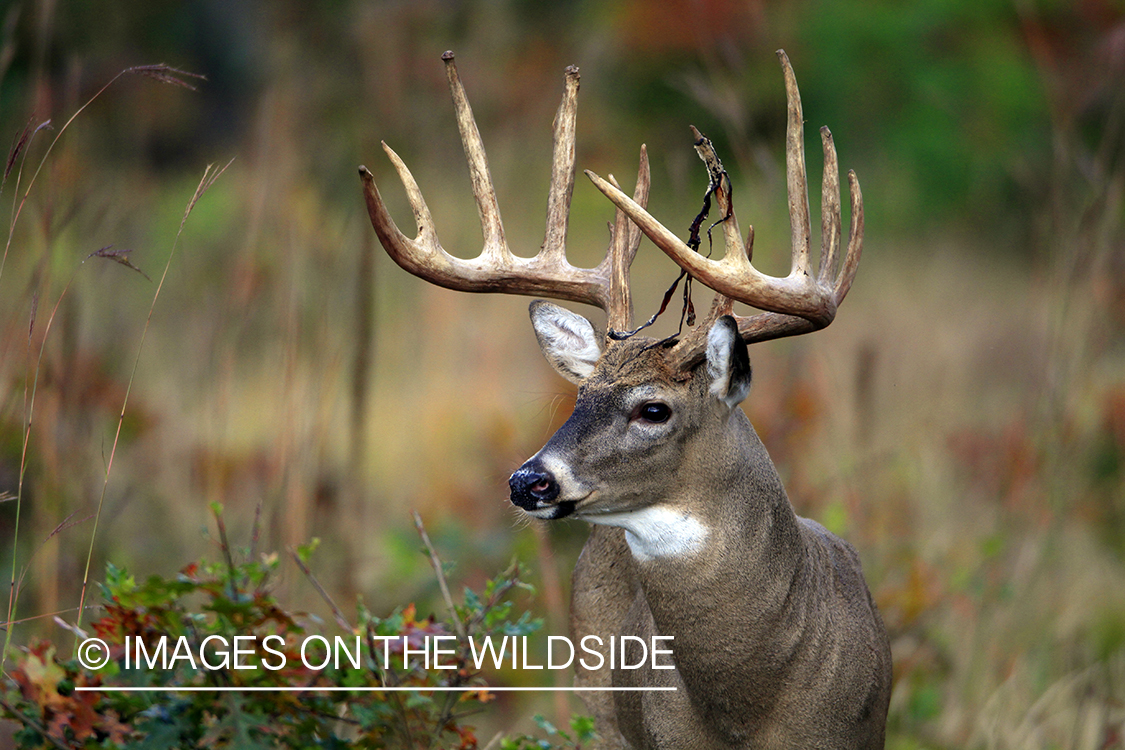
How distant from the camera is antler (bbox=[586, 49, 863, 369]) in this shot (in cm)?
263

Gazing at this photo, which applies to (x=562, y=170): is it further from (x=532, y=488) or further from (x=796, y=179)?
(x=532, y=488)

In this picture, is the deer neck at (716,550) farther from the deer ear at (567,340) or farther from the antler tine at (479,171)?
the antler tine at (479,171)

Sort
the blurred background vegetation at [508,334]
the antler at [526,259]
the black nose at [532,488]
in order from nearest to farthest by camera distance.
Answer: the black nose at [532,488]
the antler at [526,259]
the blurred background vegetation at [508,334]

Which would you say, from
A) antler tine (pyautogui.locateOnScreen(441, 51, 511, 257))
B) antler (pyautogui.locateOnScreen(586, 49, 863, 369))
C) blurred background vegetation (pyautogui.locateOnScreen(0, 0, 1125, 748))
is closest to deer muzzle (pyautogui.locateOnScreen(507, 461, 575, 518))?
antler (pyautogui.locateOnScreen(586, 49, 863, 369))

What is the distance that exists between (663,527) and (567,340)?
1.96 feet

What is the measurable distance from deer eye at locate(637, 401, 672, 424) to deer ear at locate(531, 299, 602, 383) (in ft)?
1.13

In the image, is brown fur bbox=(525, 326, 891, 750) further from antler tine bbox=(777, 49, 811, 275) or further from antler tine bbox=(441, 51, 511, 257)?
antler tine bbox=(441, 51, 511, 257)

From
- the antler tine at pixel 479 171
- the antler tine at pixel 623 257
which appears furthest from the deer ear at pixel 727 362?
the antler tine at pixel 479 171

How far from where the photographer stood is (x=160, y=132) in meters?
14.2

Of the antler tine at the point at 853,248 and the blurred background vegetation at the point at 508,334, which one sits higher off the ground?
Answer: the antler tine at the point at 853,248

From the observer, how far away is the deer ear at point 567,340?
10.3 feet

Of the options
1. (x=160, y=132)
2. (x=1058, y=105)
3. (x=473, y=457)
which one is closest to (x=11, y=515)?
(x=473, y=457)

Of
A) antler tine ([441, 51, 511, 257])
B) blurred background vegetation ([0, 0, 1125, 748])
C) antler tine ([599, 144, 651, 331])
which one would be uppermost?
antler tine ([441, 51, 511, 257])

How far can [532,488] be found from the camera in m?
2.63
